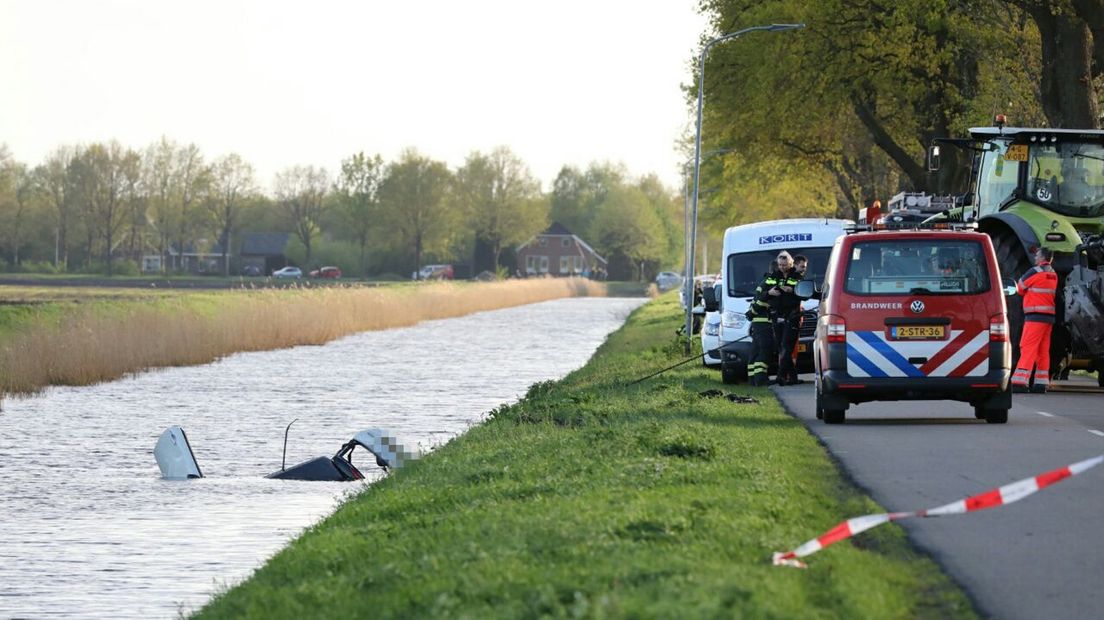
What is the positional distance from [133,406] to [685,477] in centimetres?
1914

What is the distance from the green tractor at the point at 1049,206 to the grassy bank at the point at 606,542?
25.5 feet

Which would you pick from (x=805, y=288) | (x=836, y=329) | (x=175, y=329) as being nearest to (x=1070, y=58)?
(x=805, y=288)

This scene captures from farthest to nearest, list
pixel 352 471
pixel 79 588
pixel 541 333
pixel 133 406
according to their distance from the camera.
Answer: pixel 541 333, pixel 133 406, pixel 352 471, pixel 79 588

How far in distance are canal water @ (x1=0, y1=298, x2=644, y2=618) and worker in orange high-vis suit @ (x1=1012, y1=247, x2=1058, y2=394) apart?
25.0 feet

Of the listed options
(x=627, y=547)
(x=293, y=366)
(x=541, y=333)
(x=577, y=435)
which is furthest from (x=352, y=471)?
(x=541, y=333)

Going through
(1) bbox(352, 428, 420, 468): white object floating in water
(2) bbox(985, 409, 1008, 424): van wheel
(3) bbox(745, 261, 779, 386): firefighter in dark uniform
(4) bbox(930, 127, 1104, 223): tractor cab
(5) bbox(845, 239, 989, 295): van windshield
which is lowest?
(1) bbox(352, 428, 420, 468): white object floating in water

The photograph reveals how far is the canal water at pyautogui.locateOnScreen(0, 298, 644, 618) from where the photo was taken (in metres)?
13.0

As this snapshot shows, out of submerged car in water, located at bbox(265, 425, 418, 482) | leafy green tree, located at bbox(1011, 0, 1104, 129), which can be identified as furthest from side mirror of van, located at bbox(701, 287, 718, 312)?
leafy green tree, located at bbox(1011, 0, 1104, 129)

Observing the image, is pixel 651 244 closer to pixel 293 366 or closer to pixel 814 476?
pixel 293 366

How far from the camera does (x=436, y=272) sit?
157m

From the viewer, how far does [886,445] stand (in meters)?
16.5

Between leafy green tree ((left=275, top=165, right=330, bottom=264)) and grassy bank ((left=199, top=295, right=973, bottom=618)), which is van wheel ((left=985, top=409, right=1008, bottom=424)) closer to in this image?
grassy bank ((left=199, top=295, right=973, bottom=618))

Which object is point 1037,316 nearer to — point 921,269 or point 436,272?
point 921,269

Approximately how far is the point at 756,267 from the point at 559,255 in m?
163
